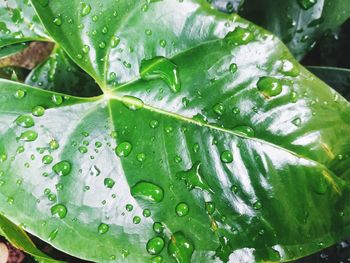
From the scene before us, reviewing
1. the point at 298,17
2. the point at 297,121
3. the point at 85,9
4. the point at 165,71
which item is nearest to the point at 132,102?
the point at 165,71

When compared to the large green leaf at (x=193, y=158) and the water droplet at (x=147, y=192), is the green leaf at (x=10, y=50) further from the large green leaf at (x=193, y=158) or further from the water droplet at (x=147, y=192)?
A: the water droplet at (x=147, y=192)

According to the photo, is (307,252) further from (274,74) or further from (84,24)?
(84,24)

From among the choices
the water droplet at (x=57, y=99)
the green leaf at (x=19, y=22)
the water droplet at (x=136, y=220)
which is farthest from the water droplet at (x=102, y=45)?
the water droplet at (x=136, y=220)

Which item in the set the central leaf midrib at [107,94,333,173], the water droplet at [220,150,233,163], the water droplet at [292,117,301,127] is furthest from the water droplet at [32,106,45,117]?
the water droplet at [292,117,301,127]

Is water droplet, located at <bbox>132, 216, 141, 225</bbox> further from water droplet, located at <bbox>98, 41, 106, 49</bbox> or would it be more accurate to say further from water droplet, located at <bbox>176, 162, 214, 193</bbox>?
water droplet, located at <bbox>98, 41, 106, 49</bbox>

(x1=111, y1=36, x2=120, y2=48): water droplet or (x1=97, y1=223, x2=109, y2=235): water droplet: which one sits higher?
(x1=111, y1=36, x2=120, y2=48): water droplet

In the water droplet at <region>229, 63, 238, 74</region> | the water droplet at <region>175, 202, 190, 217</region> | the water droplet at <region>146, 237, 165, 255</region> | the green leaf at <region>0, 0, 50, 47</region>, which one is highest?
the water droplet at <region>229, 63, 238, 74</region>

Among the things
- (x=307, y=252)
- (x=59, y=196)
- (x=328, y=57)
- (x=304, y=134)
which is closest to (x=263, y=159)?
(x=304, y=134)
